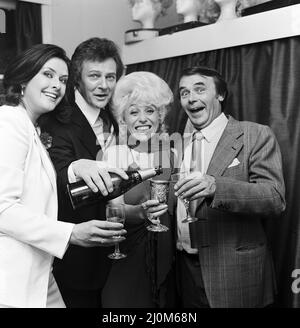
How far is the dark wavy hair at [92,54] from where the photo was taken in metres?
1.20

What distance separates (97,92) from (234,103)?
1.44 feet

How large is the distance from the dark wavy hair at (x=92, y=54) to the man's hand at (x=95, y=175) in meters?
0.23

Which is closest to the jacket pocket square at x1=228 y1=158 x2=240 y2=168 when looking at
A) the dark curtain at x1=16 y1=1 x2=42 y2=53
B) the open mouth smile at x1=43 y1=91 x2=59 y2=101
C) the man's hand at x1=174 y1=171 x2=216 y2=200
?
the man's hand at x1=174 y1=171 x2=216 y2=200

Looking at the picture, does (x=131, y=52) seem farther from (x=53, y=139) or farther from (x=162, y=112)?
(x=53, y=139)

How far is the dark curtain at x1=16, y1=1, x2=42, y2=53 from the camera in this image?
3.89 ft

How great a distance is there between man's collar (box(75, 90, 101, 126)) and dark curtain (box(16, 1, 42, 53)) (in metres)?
0.19

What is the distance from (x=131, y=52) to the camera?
1.35 meters

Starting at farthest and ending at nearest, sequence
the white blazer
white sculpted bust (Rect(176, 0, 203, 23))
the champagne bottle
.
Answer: white sculpted bust (Rect(176, 0, 203, 23)) < the champagne bottle < the white blazer

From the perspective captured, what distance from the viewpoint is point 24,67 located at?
3.71 ft

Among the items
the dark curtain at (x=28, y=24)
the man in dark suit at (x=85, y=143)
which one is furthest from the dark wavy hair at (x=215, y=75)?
the dark curtain at (x=28, y=24)

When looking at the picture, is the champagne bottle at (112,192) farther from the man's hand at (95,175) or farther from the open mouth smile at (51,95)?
the open mouth smile at (51,95)

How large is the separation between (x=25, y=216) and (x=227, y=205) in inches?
21.0

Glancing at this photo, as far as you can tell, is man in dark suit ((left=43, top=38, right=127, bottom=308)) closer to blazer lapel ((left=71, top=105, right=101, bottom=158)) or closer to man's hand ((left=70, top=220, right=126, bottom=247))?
blazer lapel ((left=71, top=105, right=101, bottom=158))
